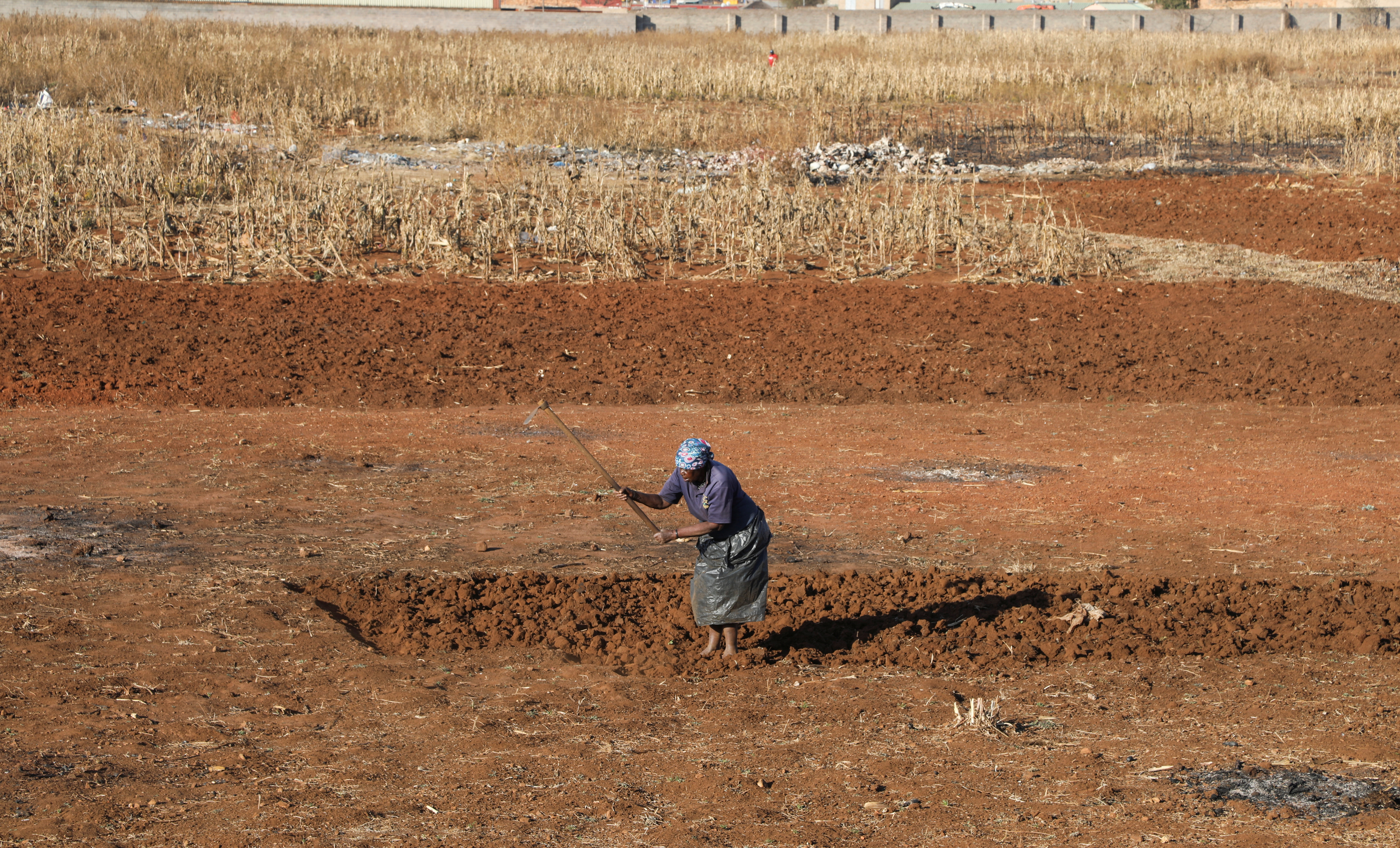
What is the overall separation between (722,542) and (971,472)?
4.22 meters

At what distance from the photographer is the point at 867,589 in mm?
7961

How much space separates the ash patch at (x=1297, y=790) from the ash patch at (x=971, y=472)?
4.90 meters

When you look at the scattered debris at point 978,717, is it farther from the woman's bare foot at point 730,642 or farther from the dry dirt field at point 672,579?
the woman's bare foot at point 730,642

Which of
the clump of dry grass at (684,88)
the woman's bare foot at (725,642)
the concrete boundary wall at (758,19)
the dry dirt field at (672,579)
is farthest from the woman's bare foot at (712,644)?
the concrete boundary wall at (758,19)

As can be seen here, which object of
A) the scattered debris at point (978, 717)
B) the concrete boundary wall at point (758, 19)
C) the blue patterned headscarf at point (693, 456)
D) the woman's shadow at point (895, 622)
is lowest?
the woman's shadow at point (895, 622)

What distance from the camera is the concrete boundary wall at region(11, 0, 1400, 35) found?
4841 centimetres

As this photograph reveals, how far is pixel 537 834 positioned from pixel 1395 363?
12319 mm

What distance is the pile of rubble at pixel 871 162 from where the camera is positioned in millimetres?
25125

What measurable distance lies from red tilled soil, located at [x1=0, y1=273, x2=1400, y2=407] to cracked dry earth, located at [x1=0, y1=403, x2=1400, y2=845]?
1.83 meters

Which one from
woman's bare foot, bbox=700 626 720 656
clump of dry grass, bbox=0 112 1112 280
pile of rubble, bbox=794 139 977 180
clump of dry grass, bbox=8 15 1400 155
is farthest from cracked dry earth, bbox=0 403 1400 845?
clump of dry grass, bbox=8 15 1400 155

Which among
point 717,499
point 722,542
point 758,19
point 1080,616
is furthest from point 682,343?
point 758,19

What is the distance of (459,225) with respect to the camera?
19.0 metres

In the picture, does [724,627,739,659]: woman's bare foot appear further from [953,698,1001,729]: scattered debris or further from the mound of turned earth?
[953,698,1001,729]: scattered debris

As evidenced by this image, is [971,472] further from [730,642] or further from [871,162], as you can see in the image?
[871,162]
